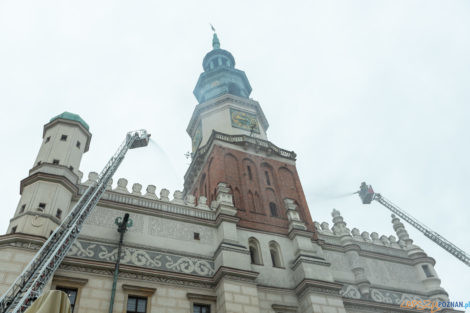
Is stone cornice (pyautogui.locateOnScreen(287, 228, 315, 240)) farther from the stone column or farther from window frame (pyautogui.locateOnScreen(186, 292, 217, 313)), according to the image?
window frame (pyautogui.locateOnScreen(186, 292, 217, 313))

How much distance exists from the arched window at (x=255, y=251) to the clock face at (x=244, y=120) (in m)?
12.2

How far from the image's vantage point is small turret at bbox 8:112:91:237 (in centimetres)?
1862

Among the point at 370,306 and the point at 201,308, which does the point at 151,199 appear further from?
the point at 370,306

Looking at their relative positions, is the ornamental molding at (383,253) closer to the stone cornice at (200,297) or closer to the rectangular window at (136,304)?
the stone cornice at (200,297)

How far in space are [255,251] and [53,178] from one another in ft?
39.1

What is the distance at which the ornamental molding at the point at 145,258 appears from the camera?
1925 centimetres

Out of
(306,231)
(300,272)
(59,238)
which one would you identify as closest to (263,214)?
(306,231)

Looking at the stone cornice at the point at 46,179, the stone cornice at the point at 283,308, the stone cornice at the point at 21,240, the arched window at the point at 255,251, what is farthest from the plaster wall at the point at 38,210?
the stone cornice at the point at 283,308

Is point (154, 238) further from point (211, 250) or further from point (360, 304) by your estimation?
point (360, 304)

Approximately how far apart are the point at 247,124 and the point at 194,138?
234 inches

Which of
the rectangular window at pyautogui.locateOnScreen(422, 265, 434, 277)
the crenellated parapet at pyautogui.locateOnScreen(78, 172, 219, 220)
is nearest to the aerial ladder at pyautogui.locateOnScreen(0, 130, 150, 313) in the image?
the crenellated parapet at pyautogui.locateOnScreen(78, 172, 219, 220)

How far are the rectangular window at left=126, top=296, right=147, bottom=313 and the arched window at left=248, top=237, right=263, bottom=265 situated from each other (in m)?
6.97

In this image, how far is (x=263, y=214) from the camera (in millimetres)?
26328

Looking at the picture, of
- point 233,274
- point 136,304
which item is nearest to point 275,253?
point 233,274
